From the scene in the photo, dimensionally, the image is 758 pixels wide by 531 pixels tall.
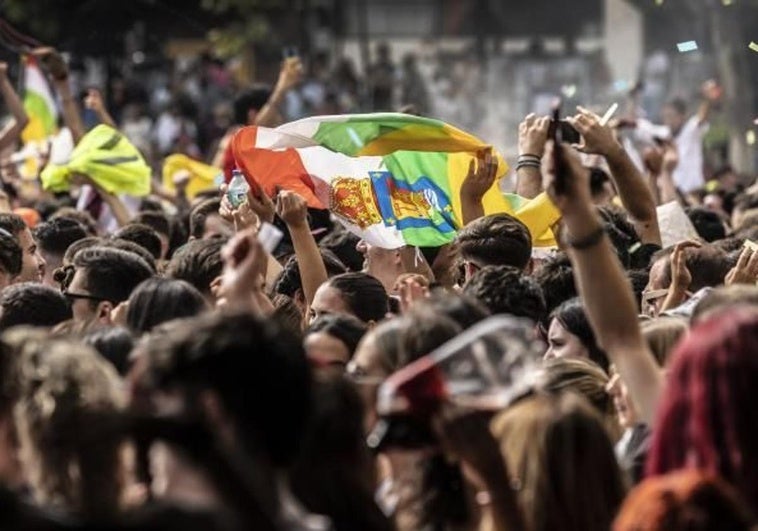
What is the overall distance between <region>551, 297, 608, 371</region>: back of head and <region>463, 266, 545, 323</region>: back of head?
9 cm

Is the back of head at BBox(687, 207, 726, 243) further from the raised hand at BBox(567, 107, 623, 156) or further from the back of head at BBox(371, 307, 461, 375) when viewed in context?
the back of head at BBox(371, 307, 461, 375)

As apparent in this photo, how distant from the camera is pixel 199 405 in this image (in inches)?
176

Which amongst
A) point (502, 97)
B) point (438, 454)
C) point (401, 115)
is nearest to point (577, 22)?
point (502, 97)

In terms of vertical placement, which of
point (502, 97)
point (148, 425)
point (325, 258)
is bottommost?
point (502, 97)

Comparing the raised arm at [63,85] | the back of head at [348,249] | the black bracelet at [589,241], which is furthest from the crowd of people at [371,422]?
the raised arm at [63,85]

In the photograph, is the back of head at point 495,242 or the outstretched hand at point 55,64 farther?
the outstretched hand at point 55,64

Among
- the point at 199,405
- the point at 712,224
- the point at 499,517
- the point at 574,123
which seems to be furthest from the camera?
the point at 712,224

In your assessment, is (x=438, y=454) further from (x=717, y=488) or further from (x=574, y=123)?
(x=574, y=123)

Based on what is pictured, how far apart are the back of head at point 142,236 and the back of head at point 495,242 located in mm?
2374

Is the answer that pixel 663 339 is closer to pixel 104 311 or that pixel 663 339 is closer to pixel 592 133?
pixel 104 311

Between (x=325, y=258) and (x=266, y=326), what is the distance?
5.04 meters

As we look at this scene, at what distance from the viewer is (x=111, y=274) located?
27.4ft

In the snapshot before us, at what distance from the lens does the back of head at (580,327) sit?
25.1 feet

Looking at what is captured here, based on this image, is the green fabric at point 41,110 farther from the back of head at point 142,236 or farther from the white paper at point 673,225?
the white paper at point 673,225
